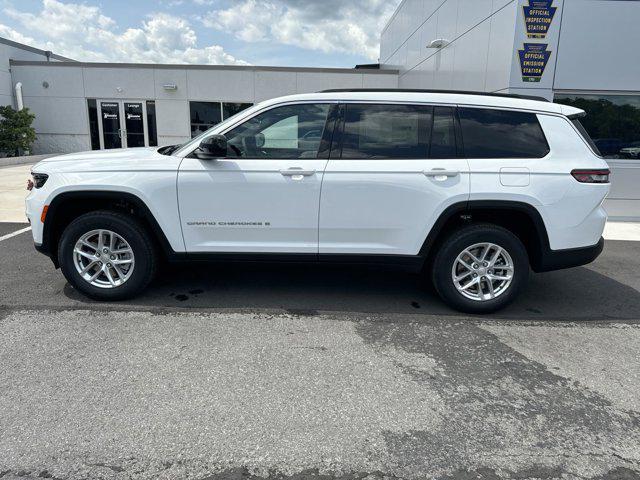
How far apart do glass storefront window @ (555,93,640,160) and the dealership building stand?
0.02 metres

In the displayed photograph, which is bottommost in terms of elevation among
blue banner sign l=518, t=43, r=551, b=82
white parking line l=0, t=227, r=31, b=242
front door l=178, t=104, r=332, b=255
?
white parking line l=0, t=227, r=31, b=242

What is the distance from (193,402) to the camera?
2.89m

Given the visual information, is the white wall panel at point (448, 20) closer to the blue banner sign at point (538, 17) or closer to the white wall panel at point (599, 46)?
→ the blue banner sign at point (538, 17)

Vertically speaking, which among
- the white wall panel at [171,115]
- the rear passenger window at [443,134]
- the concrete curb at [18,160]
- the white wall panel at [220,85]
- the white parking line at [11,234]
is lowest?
the white parking line at [11,234]

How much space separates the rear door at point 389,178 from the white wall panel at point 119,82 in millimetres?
16087

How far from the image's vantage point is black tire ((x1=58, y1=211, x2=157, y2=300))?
4258 millimetres

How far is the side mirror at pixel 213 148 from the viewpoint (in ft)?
13.2

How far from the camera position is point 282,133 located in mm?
4262

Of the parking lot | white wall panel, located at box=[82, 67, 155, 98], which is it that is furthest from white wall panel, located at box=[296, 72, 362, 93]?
the parking lot

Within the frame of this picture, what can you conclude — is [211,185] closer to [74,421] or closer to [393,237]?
[393,237]

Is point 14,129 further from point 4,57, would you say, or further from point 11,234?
point 11,234

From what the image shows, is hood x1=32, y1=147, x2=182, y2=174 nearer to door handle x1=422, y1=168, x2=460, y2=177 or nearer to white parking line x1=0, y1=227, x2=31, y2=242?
door handle x1=422, y1=168, x2=460, y2=177

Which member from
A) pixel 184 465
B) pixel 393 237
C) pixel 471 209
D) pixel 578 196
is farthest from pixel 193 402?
pixel 578 196

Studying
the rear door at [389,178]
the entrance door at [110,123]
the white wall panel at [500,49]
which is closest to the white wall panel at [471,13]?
the white wall panel at [500,49]
